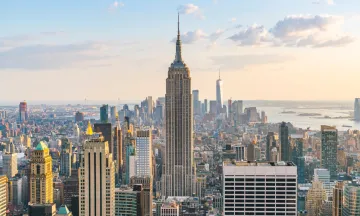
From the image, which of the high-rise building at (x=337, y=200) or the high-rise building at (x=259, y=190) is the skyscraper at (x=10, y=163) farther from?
the high-rise building at (x=337, y=200)

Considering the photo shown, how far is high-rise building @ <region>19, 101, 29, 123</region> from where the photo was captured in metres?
16.4

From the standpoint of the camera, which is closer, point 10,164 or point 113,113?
point 10,164

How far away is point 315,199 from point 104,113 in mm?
9299

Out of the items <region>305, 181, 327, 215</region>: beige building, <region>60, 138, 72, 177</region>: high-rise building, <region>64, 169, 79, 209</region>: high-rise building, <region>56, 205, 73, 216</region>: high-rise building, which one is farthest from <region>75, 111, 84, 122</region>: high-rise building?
<region>305, 181, 327, 215</region>: beige building

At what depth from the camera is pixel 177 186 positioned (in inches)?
965

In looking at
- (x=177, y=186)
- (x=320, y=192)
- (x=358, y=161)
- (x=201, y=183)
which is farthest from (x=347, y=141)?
(x=177, y=186)

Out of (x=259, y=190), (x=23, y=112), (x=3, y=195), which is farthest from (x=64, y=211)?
(x=259, y=190)

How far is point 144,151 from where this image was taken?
82.1 feet

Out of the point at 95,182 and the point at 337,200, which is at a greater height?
the point at 95,182

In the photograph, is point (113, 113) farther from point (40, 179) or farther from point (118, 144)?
point (40, 179)

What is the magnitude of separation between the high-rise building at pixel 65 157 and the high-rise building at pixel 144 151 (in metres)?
3.33

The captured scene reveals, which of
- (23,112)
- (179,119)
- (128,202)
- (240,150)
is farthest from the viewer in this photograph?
(179,119)

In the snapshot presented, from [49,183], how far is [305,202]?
8423 mm

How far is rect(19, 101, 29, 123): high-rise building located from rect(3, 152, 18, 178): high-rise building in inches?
77.7
